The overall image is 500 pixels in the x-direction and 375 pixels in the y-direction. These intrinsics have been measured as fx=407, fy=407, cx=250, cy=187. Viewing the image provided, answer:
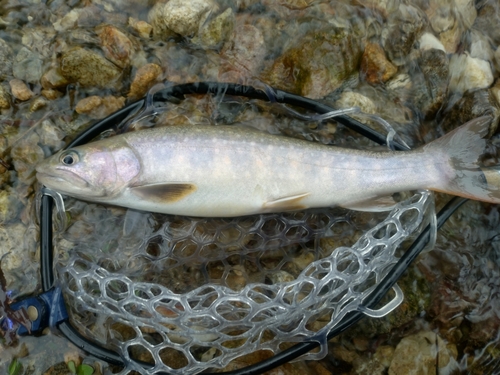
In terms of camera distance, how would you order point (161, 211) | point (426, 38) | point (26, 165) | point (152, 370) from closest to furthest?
point (152, 370)
point (161, 211)
point (26, 165)
point (426, 38)

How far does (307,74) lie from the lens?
2.83 meters

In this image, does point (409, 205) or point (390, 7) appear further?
point (390, 7)

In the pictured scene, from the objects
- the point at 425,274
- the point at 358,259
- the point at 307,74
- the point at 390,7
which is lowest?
the point at 425,274

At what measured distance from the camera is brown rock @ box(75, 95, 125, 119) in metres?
2.64

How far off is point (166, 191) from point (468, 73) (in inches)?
95.0

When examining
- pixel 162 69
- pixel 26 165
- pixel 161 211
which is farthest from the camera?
pixel 162 69

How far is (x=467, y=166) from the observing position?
7.86 ft

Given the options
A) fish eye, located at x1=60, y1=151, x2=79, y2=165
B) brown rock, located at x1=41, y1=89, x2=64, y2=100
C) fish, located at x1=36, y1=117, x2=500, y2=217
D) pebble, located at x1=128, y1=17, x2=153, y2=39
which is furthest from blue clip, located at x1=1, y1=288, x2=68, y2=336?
pebble, located at x1=128, y1=17, x2=153, y2=39

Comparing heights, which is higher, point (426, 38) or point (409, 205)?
point (426, 38)

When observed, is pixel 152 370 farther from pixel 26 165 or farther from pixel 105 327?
pixel 26 165

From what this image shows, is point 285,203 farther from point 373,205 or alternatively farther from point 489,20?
point 489,20

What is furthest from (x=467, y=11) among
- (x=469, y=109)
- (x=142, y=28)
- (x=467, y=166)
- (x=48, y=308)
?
(x=48, y=308)

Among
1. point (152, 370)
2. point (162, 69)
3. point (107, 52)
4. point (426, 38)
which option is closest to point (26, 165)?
point (107, 52)

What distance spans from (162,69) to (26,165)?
1.07 meters
